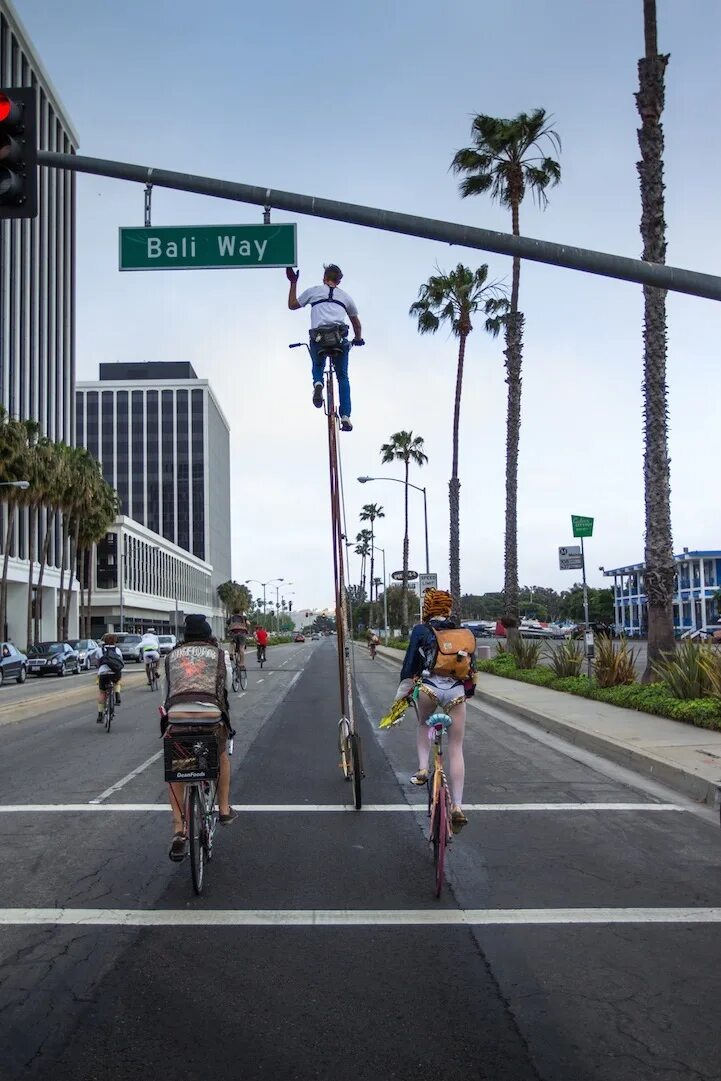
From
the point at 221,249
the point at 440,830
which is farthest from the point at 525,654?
the point at 440,830

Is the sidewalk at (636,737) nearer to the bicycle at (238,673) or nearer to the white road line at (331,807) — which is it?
the white road line at (331,807)

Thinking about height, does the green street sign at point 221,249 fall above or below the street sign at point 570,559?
above

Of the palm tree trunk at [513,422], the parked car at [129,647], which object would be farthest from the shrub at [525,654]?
the parked car at [129,647]

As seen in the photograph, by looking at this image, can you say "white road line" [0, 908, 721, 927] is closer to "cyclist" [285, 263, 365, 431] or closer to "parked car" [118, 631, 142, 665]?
"cyclist" [285, 263, 365, 431]

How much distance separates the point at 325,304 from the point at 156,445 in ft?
454

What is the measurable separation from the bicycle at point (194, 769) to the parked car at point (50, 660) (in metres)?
37.2

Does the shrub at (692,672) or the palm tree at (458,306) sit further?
the palm tree at (458,306)

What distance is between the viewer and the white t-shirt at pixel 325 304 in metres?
9.54

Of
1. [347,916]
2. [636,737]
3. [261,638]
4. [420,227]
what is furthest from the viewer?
[261,638]

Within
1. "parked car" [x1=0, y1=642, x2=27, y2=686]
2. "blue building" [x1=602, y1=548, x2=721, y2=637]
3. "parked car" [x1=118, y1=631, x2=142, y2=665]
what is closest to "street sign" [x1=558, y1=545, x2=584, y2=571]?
"parked car" [x1=0, y1=642, x2=27, y2=686]

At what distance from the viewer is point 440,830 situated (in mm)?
6176

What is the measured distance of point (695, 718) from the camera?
44.3 ft

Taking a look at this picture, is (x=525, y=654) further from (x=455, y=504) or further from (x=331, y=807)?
(x=331, y=807)

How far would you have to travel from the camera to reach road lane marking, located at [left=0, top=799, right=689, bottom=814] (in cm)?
898
